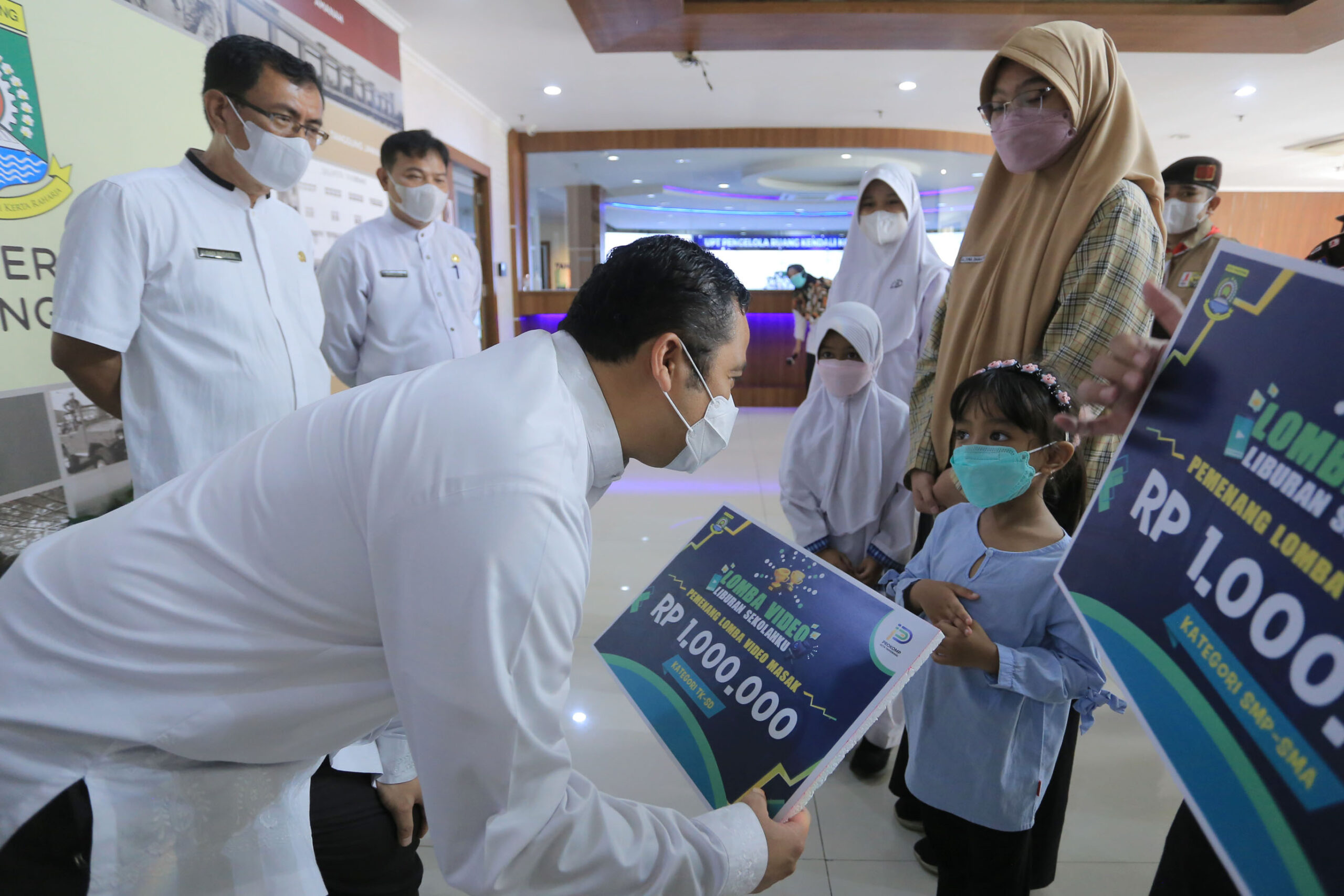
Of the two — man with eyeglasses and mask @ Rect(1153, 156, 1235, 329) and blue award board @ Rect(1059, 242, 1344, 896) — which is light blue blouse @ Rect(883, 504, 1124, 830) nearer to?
blue award board @ Rect(1059, 242, 1344, 896)

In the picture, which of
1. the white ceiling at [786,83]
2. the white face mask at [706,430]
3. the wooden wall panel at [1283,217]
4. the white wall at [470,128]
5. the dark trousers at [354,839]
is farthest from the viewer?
the wooden wall panel at [1283,217]

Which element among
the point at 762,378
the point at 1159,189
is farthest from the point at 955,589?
the point at 762,378

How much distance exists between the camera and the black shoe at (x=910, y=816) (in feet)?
5.68

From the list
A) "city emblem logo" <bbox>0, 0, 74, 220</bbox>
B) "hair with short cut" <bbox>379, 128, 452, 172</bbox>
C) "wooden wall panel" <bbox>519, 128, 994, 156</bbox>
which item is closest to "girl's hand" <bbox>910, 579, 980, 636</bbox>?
"city emblem logo" <bbox>0, 0, 74, 220</bbox>

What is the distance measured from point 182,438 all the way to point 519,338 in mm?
1376

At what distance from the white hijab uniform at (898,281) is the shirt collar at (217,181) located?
1955 mm

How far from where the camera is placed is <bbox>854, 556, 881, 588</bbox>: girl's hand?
6.46 feet

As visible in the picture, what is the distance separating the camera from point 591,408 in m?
0.88

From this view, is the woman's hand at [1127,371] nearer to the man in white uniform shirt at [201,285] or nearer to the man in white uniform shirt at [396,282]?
the man in white uniform shirt at [201,285]

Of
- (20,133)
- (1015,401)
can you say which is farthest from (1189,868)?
(20,133)

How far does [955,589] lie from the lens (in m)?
1.26

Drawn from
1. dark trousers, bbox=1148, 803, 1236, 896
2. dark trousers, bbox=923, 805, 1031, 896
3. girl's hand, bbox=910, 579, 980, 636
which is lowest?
dark trousers, bbox=923, 805, 1031, 896

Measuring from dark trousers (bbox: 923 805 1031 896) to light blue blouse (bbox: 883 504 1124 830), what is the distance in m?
0.04

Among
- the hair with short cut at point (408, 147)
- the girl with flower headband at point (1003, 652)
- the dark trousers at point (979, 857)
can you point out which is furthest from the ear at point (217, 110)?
the dark trousers at point (979, 857)
